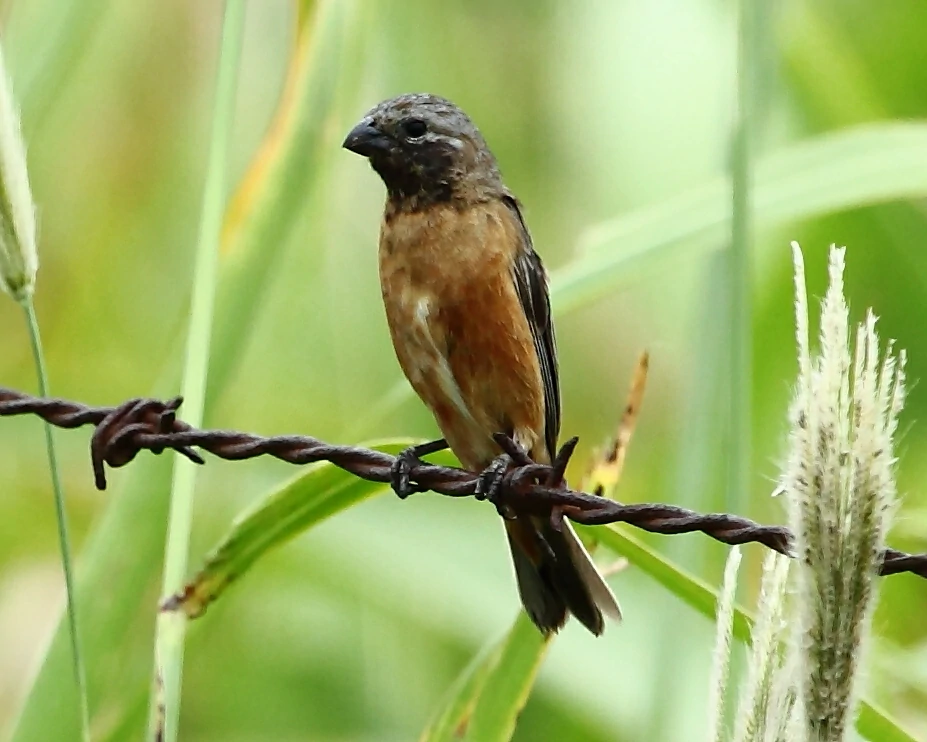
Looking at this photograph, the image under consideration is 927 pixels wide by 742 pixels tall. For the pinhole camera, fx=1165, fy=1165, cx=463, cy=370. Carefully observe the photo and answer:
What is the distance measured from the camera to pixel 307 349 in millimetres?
3426

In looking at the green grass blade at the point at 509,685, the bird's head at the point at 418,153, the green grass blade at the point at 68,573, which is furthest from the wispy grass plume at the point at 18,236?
the bird's head at the point at 418,153

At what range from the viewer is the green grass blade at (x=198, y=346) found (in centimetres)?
131

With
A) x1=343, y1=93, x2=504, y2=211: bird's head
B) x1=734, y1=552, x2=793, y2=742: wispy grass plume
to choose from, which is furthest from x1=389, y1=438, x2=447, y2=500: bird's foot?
x1=734, y1=552, x2=793, y2=742: wispy grass plume

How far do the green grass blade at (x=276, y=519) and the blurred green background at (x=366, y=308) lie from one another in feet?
0.55

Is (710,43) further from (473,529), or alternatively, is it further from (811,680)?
(811,680)

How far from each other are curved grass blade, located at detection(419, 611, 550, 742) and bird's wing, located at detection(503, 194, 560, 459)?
2.25ft

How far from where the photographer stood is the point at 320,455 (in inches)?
55.6

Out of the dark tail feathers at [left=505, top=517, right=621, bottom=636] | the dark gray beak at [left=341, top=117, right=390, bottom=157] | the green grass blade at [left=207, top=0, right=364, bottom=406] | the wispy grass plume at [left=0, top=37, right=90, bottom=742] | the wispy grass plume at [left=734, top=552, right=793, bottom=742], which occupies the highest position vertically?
the dark gray beak at [left=341, top=117, right=390, bottom=157]

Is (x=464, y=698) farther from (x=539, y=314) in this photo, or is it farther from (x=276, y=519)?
(x=539, y=314)

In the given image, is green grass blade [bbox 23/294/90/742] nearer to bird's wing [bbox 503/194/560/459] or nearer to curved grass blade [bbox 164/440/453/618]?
curved grass blade [bbox 164/440/453/618]

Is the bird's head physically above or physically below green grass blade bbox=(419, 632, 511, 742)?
above

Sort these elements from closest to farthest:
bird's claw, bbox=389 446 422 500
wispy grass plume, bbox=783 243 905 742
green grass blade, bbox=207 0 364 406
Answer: wispy grass plume, bbox=783 243 905 742 < bird's claw, bbox=389 446 422 500 < green grass blade, bbox=207 0 364 406

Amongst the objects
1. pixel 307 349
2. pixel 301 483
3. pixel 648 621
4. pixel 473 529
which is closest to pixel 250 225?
pixel 301 483

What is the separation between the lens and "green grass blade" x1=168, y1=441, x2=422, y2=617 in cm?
147
